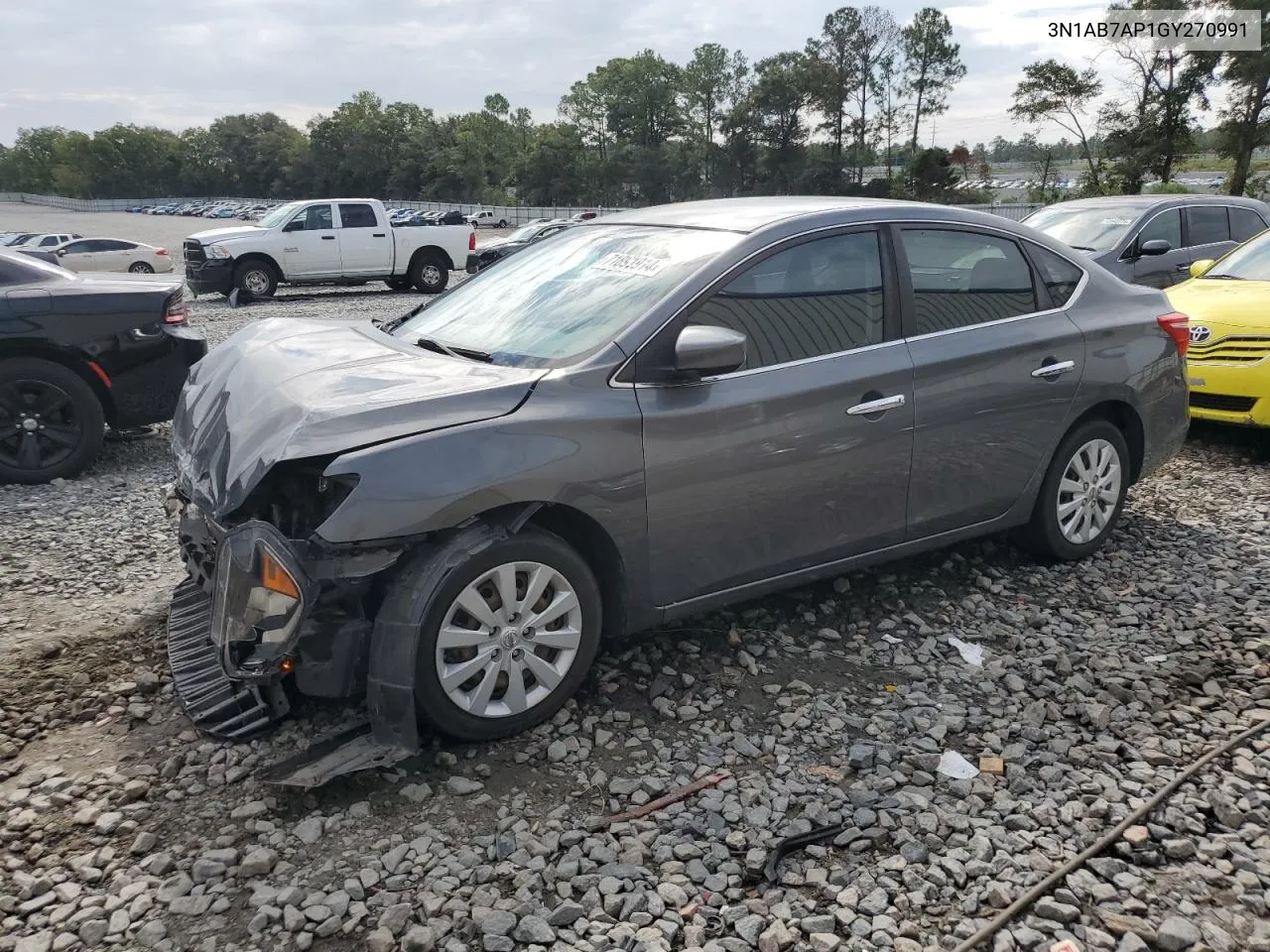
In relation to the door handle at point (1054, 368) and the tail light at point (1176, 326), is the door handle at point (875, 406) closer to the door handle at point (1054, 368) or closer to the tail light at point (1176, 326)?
the door handle at point (1054, 368)

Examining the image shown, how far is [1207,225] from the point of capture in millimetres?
11102

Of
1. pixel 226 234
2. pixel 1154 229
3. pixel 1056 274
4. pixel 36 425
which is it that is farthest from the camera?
pixel 226 234

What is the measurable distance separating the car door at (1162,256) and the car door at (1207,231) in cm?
15

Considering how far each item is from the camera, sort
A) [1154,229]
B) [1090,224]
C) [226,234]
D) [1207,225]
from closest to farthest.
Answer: [1154,229], [1090,224], [1207,225], [226,234]

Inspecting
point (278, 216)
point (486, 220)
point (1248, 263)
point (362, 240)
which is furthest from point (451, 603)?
point (486, 220)

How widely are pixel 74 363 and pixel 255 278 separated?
40.9 feet

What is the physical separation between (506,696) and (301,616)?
28.8 inches

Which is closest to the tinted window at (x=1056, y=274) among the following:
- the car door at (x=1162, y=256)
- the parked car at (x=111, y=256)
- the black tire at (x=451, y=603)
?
the black tire at (x=451, y=603)

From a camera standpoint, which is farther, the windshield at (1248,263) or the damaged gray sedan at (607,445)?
the windshield at (1248,263)

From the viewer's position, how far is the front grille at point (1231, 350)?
6.66 meters

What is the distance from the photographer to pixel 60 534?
5371 mm

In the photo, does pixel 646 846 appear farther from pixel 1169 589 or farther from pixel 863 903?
pixel 1169 589

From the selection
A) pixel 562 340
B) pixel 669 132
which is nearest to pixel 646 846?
pixel 562 340

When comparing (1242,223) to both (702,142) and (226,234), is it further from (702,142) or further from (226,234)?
(702,142)
